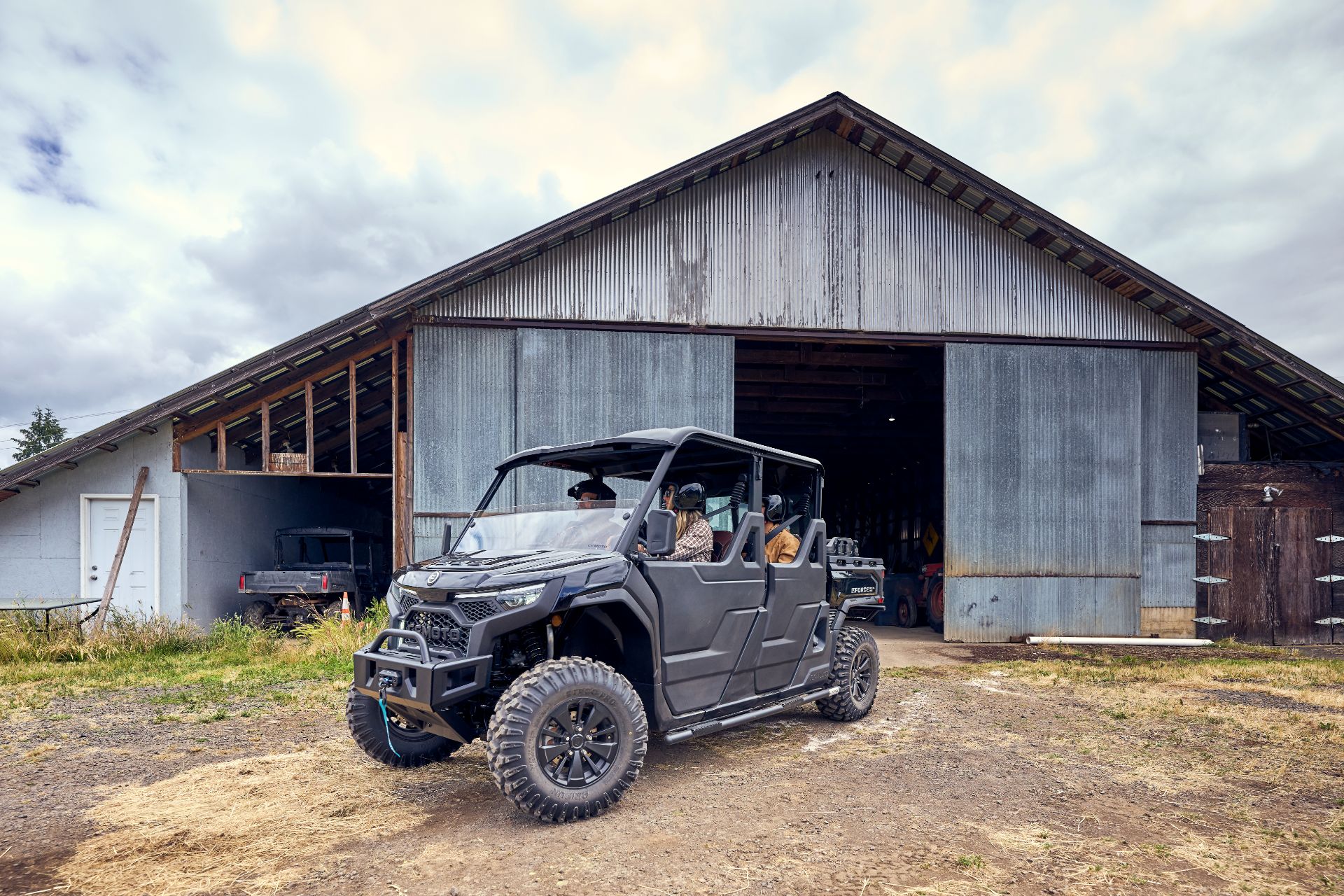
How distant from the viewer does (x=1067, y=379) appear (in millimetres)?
13883

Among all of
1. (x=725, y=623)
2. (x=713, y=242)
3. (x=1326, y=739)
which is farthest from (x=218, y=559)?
(x=1326, y=739)

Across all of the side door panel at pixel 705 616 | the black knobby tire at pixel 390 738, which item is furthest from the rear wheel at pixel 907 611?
the black knobby tire at pixel 390 738

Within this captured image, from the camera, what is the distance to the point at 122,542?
12703 millimetres

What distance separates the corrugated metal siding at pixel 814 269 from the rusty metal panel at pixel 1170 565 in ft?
10.8

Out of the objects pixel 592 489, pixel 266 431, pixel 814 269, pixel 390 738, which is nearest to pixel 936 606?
pixel 814 269

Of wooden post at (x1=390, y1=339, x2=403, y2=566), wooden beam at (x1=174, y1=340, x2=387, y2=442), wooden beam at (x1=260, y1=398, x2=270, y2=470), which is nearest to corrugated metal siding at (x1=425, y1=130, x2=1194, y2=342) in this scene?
wooden post at (x1=390, y1=339, x2=403, y2=566)

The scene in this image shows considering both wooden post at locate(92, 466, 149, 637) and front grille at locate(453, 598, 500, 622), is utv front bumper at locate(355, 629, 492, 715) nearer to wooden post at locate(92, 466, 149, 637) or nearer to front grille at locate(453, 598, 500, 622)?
front grille at locate(453, 598, 500, 622)

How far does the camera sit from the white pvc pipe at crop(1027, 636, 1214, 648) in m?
13.3

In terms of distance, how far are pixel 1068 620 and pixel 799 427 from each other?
29.3 feet

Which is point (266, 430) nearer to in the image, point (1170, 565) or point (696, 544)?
point (696, 544)

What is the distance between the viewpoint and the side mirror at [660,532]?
484cm

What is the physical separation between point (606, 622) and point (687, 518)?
1.03 meters

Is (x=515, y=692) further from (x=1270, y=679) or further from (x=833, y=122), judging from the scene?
(x=833, y=122)

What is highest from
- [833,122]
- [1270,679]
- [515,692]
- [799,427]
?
[833,122]
